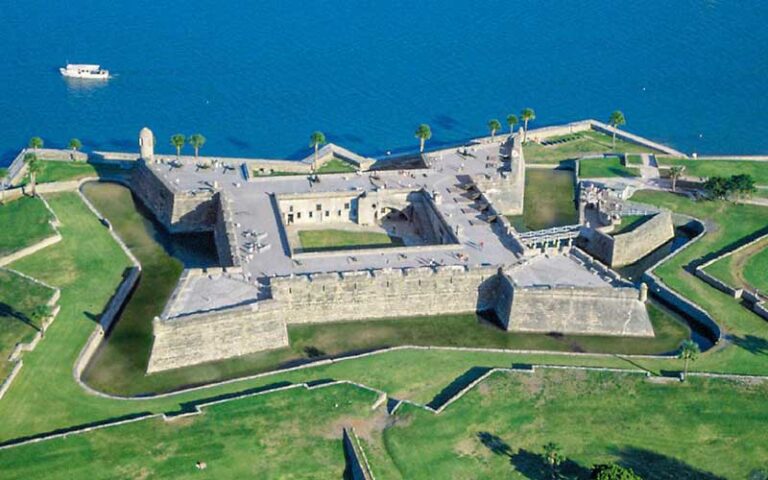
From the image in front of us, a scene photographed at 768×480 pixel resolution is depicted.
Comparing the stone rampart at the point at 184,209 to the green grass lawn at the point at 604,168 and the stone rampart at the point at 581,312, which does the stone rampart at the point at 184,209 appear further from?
the green grass lawn at the point at 604,168

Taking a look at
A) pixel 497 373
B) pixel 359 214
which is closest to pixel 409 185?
pixel 359 214

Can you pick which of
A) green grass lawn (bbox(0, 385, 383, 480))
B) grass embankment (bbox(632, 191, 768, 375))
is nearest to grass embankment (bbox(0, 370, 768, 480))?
green grass lawn (bbox(0, 385, 383, 480))

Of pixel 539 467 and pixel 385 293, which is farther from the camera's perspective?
pixel 385 293

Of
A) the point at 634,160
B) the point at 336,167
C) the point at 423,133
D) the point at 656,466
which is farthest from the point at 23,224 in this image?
the point at 634,160

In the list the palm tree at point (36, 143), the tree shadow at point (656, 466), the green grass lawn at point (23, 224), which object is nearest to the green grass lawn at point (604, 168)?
the tree shadow at point (656, 466)

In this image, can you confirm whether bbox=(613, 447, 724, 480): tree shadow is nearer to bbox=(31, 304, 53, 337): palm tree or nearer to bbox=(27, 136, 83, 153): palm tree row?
bbox=(31, 304, 53, 337): palm tree

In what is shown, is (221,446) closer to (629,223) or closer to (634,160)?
(629,223)

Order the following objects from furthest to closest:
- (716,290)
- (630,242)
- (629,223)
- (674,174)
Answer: (674,174) < (629,223) < (630,242) < (716,290)
